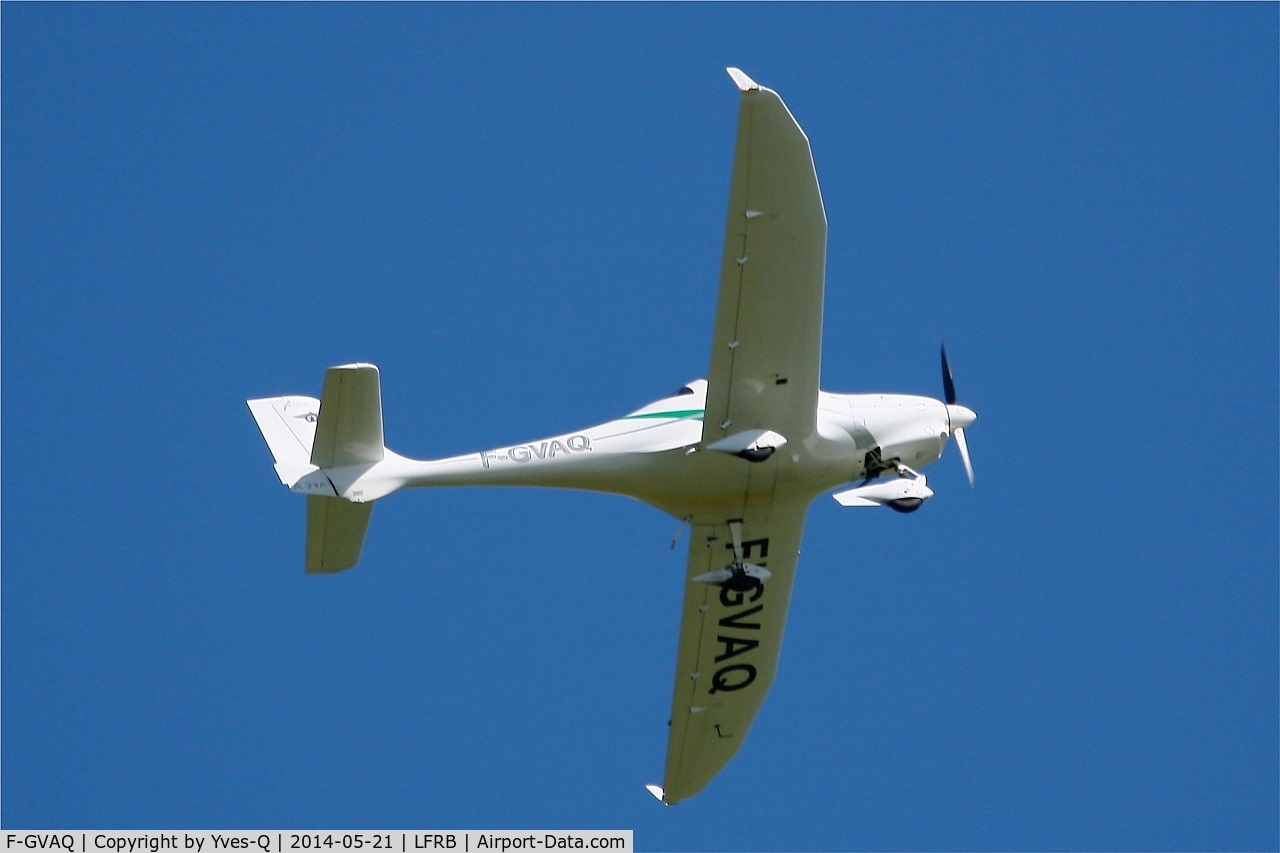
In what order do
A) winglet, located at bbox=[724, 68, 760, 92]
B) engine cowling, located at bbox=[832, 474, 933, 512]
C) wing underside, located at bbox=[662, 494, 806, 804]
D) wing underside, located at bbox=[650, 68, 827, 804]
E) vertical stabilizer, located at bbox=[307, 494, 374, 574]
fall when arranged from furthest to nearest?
wing underside, located at bbox=[662, 494, 806, 804]
vertical stabilizer, located at bbox=[307, 494, 374, 574]
engine cowling, located at bbox=[832, 474, 933, 512]
wing underside, located at bbox=[650, 68, 827, 804]
winglet, located at bbox=[724, 68, 760, 92]

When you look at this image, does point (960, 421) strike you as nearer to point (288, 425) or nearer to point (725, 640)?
point (725, 640)

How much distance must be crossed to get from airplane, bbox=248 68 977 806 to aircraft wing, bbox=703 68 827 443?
0.04 ft

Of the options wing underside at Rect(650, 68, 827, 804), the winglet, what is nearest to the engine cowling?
wing underside at Rect(650, 68, 827, 804)

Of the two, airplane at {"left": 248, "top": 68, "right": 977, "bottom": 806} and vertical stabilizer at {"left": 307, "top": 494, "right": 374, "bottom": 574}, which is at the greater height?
airplane at {"left": 248, "top": 68, "right": 977, "bottom": 806}

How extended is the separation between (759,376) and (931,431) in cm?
252

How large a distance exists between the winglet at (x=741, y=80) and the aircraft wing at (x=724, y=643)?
16.8ft

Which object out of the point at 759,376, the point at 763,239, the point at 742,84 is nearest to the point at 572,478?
the point at 759,376

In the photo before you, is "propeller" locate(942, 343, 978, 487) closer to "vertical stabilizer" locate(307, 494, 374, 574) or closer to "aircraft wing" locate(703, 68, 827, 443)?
"aircraft wing" locate(703, 68, 827, 443)

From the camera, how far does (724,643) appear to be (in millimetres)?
19391

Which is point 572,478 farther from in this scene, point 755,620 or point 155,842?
point 155,842

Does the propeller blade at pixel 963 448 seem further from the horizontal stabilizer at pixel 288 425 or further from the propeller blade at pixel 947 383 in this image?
the horizontal stabilizer at pixel 288 425

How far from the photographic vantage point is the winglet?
14242 millimetres

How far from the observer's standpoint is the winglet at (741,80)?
46.7 feet
